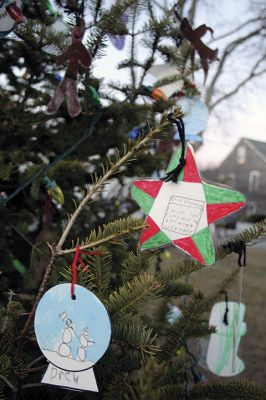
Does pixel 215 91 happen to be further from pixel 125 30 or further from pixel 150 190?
pixel 150 190

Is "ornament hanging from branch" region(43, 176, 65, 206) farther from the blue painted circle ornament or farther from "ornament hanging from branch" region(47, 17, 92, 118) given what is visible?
the blue painted circle ornament

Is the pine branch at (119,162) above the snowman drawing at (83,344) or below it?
above

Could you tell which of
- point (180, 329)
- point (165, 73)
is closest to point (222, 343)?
point (180, 329)

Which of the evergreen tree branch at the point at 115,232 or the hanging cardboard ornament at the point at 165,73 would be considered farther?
the hanging cardboard ornament at the point at 165,73

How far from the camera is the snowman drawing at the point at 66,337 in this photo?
59 cm

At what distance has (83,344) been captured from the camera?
0.58 m

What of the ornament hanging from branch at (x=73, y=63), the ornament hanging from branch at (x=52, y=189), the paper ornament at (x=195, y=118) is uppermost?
the ornament hanging from branch at (x=73, y=63)

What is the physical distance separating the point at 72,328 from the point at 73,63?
65 cm

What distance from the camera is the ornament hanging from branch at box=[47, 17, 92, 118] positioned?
3.11 feet

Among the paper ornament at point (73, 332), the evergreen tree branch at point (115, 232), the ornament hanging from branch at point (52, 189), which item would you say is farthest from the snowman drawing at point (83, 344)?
the ornament hanging from branch at point (52, 189)

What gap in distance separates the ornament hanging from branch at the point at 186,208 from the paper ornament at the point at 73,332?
0.19m

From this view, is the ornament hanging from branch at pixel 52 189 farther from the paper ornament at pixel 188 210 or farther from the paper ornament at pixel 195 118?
the paper ornament at pixel 195 118

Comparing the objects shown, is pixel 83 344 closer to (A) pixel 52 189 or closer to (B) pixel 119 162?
(B) pixel 119 162

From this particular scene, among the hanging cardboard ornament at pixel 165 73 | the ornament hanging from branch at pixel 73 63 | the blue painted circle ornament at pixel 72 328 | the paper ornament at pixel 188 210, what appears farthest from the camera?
the hanging cardboard ornament at pixel 165 73
